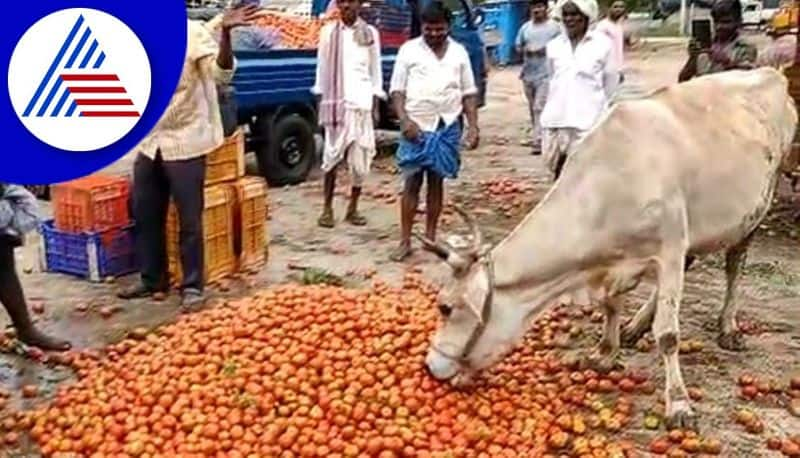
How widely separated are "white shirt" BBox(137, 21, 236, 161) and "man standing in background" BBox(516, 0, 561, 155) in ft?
21.8

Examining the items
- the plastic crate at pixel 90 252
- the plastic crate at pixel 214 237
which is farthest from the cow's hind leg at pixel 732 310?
the plastic crate at pixel 90 252

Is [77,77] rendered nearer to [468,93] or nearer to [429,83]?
[429,83]

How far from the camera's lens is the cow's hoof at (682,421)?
495 cm

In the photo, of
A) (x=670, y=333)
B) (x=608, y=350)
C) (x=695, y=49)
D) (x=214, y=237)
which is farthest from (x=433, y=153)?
(x=670, y=333)

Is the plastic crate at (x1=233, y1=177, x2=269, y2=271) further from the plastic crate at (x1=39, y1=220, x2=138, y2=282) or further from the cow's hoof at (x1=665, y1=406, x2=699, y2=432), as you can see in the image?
the cow's hoof at (x1=665, y1=406, x2=699, y2=432)

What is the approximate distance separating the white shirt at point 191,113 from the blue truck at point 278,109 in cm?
314

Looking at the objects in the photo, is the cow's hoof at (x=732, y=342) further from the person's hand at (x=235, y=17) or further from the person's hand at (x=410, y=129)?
the person's hand at (x=235, y=17)

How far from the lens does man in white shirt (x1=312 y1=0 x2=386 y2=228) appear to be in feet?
29.2

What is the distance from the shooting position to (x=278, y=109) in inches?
430

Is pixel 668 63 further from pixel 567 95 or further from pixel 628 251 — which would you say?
pixel 628 251

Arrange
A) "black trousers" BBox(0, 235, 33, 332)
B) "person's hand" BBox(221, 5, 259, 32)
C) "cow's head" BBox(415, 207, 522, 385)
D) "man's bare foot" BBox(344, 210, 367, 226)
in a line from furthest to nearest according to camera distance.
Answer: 1. "man's bare foot" BBox(344, 210, 367, 226)
2. "person's hand" BBox(221, 5, 259, 32)
3. "black trousers" BBox(0, 235, 33, 332)
4. "cow's head" BBox(415, 207, 522, 385)

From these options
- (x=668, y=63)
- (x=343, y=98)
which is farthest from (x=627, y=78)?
(x=343, y=98)

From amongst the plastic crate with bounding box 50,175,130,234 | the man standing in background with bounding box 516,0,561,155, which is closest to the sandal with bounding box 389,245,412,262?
the plastic crate with bounding box 50,175,130,234

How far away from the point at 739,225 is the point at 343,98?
421 centimetres
